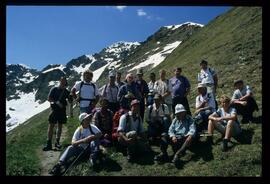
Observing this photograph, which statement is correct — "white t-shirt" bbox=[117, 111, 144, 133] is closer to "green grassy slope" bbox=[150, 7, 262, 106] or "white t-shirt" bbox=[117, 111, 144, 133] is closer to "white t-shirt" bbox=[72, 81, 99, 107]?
"white t-shirt" bbox=[72, 81, 99, 107]

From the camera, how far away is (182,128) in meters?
15.8

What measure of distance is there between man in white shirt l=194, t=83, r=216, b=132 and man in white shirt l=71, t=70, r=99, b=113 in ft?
12.5

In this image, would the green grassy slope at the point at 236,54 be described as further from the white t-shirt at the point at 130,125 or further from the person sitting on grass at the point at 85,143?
the person sitting on grass at the point at 85,143

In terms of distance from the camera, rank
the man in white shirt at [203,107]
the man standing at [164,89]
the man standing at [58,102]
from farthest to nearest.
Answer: the man standing at [164,89]
the man standing at [58,102]
the man in white shirt at [203,107]

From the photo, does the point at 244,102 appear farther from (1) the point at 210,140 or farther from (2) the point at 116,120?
(2) the point at 116,120

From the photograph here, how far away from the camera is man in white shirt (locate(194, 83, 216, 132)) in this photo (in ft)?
56.7

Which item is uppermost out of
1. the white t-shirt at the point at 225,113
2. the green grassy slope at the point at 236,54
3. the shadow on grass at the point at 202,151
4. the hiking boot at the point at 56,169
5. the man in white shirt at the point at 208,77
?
the green grassy slope at the point at 236,54

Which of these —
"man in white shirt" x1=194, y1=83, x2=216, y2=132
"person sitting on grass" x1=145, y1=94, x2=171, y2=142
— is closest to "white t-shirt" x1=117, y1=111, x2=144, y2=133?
"person sitting on grass" x1=145, y1=94, x2=171, y2=142

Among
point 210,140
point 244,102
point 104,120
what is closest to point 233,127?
point 210,140

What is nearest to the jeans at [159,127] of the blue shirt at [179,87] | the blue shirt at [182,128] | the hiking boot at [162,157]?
the blue shirt at [182,128]

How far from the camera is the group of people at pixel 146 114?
15750 mm
